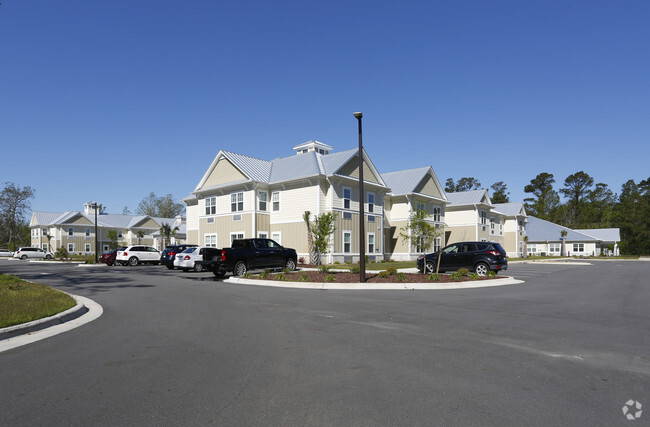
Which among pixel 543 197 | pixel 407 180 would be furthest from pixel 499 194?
pixel 407 180

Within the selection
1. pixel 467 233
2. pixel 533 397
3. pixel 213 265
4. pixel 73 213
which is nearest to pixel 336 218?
pixel 213 265

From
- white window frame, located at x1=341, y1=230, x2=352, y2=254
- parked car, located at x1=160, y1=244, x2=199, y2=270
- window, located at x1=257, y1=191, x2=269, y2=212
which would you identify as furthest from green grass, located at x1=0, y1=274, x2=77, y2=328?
white window frame, located at x1=341, y1=230, x2=352, y2=254

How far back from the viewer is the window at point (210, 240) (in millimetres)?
36513

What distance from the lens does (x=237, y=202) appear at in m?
34.8

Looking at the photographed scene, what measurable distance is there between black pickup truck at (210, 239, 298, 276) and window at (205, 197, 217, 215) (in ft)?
50.8

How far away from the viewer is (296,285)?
16.9 m

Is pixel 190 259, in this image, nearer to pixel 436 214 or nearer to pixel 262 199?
pixel 262 199

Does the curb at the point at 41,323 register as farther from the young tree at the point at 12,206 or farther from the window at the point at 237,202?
the young tree at the point at 12,206

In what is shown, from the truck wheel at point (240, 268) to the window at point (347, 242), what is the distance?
41.7 ft

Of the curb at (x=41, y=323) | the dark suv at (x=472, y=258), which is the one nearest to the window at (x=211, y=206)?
the dark suv at (x=472, y=258)

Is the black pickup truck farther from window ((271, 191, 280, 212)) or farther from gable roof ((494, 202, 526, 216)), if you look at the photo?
gable roof ((494, 202, 526, 216))

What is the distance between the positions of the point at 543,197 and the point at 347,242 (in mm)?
86112

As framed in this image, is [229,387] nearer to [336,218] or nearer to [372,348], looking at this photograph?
[372,348]

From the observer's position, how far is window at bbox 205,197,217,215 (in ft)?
122
